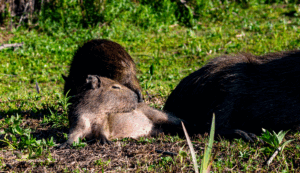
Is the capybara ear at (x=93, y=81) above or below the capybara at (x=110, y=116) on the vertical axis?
above

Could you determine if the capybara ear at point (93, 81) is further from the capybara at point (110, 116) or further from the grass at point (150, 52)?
the grass at point (150, 52)

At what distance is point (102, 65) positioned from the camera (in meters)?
A: 4.13

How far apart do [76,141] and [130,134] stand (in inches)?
23.5

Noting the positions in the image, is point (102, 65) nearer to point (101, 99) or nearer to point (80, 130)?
point (101, 99)

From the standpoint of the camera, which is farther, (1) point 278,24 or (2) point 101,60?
(1) point 278,24

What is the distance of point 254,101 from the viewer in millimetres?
3424

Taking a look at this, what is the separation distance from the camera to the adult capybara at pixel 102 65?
4113 mm

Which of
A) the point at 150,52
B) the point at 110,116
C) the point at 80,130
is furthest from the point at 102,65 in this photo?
the point at 150,52

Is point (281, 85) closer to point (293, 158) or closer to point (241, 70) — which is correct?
point (241, 70)

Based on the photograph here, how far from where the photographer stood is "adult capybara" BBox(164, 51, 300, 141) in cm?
336

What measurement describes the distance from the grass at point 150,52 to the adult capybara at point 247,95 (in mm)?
269

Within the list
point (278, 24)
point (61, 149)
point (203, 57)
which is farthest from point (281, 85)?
point (278, 24)

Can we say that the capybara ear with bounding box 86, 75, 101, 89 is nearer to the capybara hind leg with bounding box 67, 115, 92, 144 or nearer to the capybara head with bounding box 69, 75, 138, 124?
the capybara head with bounding box 69, 75, 138, 124

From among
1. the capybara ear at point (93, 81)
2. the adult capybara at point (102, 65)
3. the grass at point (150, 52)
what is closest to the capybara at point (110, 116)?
the capybara ear at point (93, 81)
